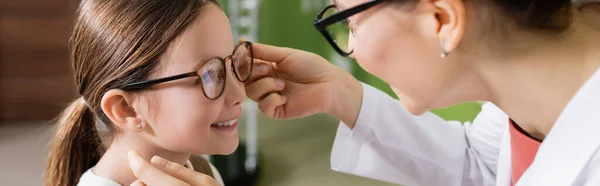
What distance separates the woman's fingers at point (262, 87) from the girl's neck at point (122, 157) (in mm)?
171

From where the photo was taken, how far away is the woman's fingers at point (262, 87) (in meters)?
1.16

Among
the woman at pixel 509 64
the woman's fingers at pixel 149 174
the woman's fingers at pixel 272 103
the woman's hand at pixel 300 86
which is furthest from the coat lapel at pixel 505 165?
the woman's fingers at pixel 149 174

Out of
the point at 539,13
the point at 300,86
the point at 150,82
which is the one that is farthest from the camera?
the point at 300,86

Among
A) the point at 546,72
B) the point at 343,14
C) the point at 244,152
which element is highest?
the point at 343,14

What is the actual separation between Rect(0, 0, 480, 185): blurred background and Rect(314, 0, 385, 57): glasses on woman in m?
1.92

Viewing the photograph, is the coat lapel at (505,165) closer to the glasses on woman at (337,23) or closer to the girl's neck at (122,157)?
the glasses on woman at (337,23)

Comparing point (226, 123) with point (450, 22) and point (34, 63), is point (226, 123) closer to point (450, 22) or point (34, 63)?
point (450, 22)

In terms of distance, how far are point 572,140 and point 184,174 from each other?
20.4 inches

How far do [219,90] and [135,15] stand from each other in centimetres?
18

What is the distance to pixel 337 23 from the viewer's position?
85 centimetres

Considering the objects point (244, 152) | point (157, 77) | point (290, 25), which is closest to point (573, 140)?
point (157, 77)

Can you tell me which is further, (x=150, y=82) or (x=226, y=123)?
(x=226, y=123)

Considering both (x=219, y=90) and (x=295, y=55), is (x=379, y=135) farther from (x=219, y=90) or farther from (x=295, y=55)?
(x=219, y=90)

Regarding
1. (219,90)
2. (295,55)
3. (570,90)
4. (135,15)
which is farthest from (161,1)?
(570,90)
